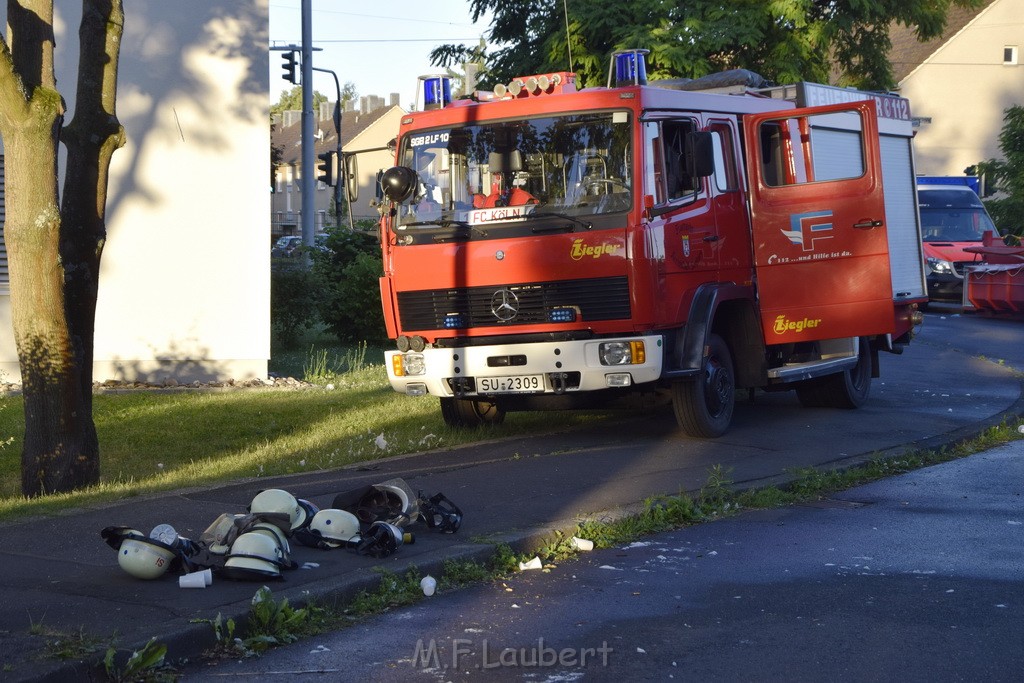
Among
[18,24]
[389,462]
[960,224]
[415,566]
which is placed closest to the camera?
[415,566]

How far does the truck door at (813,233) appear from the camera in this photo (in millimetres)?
11156

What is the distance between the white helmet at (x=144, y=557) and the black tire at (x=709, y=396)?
17.3 feet

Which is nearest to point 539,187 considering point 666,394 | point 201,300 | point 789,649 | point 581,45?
point 666,394

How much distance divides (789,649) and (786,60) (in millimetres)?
19399

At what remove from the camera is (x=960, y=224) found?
29.1 meters

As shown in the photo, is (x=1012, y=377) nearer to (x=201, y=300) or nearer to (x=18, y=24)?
(x=201, y=300)

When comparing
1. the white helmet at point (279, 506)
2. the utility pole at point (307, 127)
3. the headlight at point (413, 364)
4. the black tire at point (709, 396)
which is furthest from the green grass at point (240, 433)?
the utility pole at point (307, 127)

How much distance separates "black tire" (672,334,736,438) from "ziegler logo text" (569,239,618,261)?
4.07 feet

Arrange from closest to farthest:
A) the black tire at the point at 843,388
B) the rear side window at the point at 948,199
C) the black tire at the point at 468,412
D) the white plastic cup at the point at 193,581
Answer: the white plastic cup at the point at 193,581
the black tire at the point at 468,412
the black tire at the point at 843,388
the rear side window at the point at 948,199

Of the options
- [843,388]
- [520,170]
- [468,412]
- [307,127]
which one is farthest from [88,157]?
[307,127]

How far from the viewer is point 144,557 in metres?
6.07

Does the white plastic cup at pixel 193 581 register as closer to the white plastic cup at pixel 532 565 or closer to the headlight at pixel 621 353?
the white plastic cup at pixel 532 565

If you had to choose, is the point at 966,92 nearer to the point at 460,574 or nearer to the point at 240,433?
the point at 240,433

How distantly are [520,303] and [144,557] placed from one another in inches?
182
